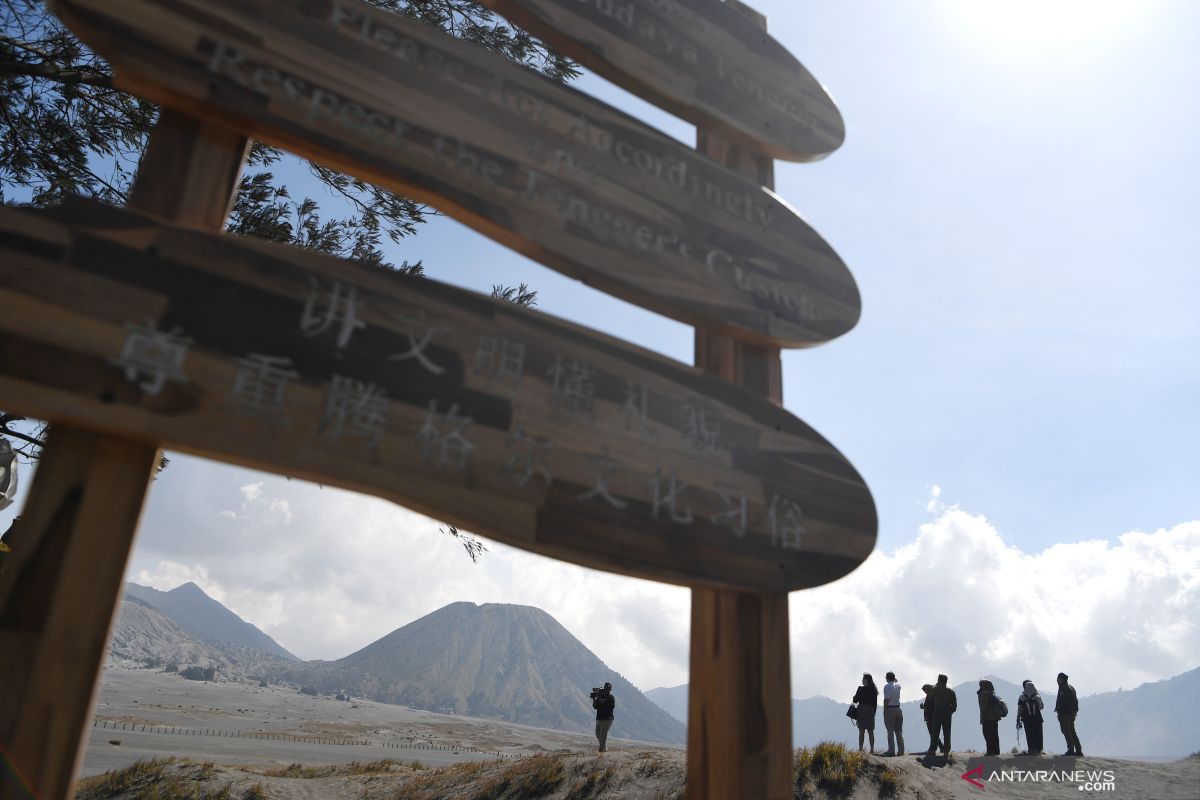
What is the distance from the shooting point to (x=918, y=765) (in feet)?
29.2

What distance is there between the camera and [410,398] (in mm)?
2008

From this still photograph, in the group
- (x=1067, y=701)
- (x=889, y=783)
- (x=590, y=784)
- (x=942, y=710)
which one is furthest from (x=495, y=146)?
(x=1067, y=701)

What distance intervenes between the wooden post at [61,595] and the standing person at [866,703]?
11.8m

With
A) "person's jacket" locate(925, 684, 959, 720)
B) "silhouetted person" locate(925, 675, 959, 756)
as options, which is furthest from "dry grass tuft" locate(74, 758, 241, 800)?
"person's jacket" locate(925, 684, 959, 720)

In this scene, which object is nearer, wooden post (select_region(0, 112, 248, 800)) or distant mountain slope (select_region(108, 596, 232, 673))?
wooden post (select_region(0, 112, 248, 800))

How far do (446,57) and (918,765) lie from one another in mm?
9986

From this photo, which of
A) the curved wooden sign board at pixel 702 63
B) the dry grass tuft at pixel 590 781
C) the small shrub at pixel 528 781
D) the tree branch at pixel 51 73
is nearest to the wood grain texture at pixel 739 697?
the curved wooden sign board at pixel 702 63

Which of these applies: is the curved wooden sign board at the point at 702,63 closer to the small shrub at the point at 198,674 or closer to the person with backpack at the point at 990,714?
the person with backpack at the point at 990,714

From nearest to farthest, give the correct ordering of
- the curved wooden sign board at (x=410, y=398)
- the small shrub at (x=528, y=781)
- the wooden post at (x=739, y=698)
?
the curved wooden sign board at (x=410, y=398)
the wooden post at (x=739, y=698)
the small shrub at (x=528, y=781)

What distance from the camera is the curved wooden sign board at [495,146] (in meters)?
2.11

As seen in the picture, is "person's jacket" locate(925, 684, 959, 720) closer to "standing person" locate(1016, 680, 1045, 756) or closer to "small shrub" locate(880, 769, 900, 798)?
"standing person" locate(1016, 680, 1045, 756)

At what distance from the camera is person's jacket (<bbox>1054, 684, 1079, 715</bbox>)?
10547 millimetres

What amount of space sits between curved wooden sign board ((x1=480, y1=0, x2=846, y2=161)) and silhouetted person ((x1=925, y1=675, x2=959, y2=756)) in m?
10.0

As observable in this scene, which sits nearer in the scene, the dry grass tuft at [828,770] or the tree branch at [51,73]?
the tree branch at [51,73]
